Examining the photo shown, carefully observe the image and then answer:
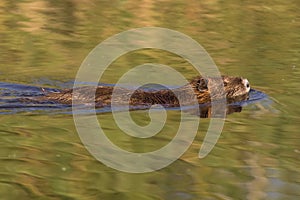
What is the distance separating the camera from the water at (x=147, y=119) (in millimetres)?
5680

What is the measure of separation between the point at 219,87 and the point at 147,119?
4.51ft

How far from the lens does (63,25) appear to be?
14250 mm

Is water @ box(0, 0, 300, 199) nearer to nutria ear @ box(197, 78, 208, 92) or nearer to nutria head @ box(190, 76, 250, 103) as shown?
nutria head @ box(190, 76, 250, 103)

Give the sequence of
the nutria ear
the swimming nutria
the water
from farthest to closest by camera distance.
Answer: the nutria ear → the swimming nutria → the water

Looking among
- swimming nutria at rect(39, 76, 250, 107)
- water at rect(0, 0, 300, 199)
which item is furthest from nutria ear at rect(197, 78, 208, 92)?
water at rect(0, 0, 300, 199)

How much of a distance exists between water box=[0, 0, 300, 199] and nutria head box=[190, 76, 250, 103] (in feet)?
1.05

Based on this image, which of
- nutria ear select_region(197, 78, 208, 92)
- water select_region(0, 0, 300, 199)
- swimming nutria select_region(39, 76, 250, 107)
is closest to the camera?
water select_region(0, 0, 300, 199)

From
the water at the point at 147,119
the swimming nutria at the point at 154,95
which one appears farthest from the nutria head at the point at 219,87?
the water at the point at 147,119

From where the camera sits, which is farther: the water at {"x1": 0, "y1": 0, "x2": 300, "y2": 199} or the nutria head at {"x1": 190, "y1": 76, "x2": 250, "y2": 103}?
the nutria head at {"x1": 190, "y1": 76, "x2": 250, "y2": 103}

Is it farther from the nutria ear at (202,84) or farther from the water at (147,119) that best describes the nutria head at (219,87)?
the water at (147,119)

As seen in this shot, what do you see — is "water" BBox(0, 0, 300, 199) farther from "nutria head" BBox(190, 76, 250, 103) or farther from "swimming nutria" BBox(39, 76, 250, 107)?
"nutria head" BBox(190, 76, 250, 103)

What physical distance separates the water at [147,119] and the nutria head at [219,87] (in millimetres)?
320

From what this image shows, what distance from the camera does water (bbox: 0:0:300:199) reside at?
5.68 m

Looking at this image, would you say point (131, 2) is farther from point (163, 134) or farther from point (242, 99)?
point (163, 134)
